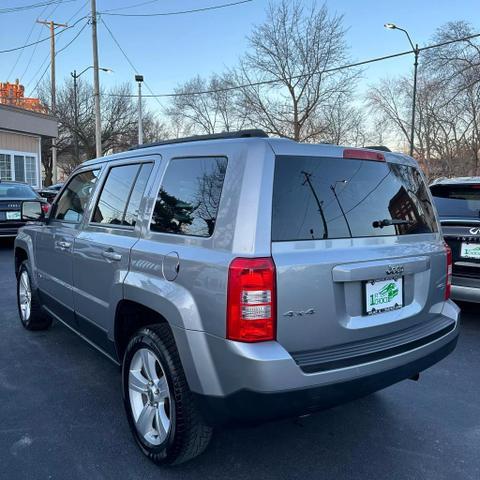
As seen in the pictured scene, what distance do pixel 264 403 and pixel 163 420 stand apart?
0.79m

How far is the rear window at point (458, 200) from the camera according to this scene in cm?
544

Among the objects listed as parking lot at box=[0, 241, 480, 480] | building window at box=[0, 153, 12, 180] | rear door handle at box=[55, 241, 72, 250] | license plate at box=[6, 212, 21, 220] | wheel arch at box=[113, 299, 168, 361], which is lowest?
parking lot at box=[0, 241, 480, 480]

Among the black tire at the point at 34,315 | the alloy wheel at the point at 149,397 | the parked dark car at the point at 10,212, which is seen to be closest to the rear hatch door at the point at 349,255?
the alloy wheel at the point at 149,397

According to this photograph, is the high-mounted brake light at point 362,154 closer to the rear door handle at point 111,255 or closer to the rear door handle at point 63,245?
the rear door handle at point 111,255

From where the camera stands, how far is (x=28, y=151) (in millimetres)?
22016

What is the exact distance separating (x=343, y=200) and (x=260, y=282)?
0.75 m

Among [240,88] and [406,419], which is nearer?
[406,419]

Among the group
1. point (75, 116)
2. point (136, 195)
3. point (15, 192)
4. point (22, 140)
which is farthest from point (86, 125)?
point (136, 195)

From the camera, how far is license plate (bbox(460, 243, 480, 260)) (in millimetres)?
4942

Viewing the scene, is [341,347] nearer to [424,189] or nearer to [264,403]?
[264,403]

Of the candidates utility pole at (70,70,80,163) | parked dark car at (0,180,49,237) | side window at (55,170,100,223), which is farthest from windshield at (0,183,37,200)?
utility pole at (70,70,80,163)

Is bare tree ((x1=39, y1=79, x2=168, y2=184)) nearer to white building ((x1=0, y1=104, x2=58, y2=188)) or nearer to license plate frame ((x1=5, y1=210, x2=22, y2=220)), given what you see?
white building ((x1=0, y1=104, x2=58, y2=188))

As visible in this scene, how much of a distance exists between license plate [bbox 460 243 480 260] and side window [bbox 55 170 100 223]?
12.5 feet

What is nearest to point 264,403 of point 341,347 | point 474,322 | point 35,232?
point 341,347
